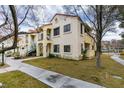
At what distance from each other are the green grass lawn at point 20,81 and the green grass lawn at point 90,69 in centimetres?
53

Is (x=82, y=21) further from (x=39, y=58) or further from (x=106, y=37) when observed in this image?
(x=39, y=58)

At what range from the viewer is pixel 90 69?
4.17 meters

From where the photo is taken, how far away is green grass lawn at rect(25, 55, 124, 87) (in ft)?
12.0

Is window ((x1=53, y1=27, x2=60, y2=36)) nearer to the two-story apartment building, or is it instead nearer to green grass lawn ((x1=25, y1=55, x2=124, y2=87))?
the two-story apartment building

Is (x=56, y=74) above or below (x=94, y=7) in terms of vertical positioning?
below

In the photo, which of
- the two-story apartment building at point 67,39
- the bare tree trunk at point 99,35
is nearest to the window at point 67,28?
the two-story apartment building at point 67,39

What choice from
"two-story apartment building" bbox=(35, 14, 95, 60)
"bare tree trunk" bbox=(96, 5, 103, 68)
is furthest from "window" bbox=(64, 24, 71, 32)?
"bare tree trunk" bbox=(96, 5, 103, 68)

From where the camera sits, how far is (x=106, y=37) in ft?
14.2

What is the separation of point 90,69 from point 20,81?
65.6 inches

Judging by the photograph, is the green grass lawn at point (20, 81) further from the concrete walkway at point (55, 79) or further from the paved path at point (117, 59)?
the paved path at point (117, 59)

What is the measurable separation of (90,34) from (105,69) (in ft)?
4.83

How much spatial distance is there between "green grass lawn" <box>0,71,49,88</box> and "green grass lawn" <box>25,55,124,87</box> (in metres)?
0.53

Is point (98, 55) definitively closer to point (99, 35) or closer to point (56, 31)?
point (99, 35)
